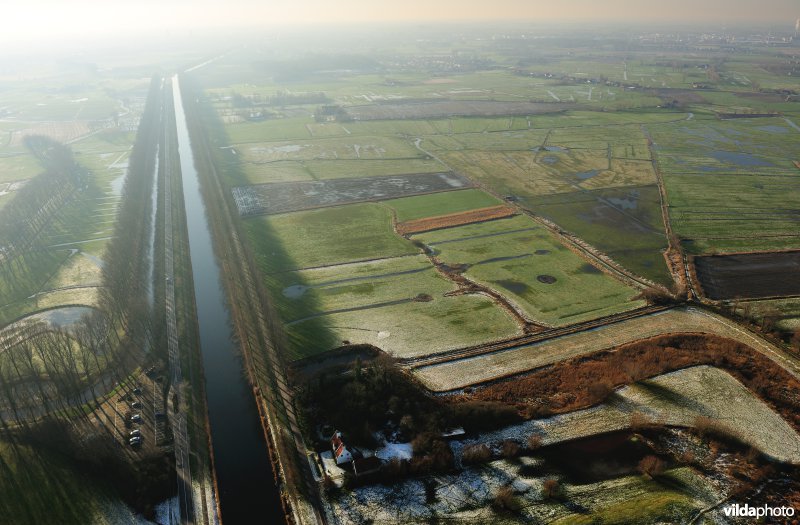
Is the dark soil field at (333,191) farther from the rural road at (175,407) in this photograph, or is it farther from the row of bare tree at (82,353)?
the row of bare tree at (82,353)

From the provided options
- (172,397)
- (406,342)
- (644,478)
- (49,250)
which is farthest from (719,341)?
(49,250)

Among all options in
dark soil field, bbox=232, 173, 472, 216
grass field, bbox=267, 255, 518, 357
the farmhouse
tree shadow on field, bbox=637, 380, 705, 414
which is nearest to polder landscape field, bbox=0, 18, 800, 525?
the farmhouse

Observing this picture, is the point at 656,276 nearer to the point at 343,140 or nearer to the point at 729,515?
the point at 729,515

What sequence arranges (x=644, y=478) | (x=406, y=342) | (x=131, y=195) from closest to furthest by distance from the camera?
(x=644, y=478)
(x=406, y=342)
(x=131, y=195)

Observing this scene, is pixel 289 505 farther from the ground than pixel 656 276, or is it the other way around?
pixel 656 276

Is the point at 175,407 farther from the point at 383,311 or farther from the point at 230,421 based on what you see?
the point at 383,311

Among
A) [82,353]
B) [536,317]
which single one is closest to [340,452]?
[536,317]
